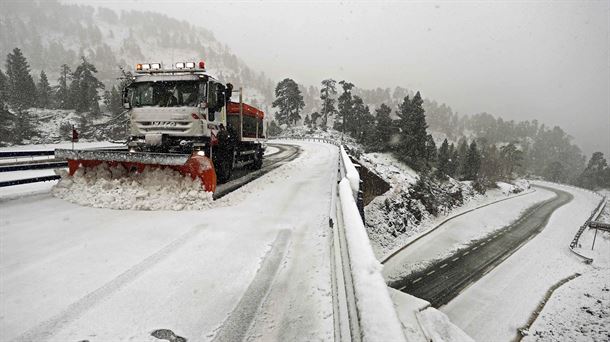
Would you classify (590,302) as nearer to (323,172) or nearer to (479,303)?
(479,303)

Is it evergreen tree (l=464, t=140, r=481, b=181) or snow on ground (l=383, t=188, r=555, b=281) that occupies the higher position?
evergreen tree (l=464, t=140, r=481, b=181)

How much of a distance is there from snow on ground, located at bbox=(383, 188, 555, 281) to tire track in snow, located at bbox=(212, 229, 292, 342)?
2014 centimetres

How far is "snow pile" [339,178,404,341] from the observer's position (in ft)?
5.66

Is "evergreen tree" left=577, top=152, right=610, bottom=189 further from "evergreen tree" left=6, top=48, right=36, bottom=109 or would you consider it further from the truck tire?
"evergreen tree" left=6, top=48, right=36, bottom=109

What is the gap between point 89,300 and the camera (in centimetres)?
347

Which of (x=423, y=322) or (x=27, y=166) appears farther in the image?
(x=27, y=166)

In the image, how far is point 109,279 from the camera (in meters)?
3.94

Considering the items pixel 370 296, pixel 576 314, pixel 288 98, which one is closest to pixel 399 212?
pixel 576 314

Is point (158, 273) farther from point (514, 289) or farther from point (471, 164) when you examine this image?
point (471, 164)

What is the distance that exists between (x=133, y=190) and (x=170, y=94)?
317 centimetres

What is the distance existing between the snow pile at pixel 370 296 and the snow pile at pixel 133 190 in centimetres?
526

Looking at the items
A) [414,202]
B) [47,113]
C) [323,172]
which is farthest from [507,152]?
[47,113]

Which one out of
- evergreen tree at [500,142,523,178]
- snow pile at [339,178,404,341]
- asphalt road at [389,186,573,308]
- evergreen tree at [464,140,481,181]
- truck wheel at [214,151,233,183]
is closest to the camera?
snow pile at [339,178,404,341]

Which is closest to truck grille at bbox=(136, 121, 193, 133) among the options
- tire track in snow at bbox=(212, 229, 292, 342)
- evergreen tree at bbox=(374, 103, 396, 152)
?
tire track in snow at bbox=(212, 229, 292, 342)
